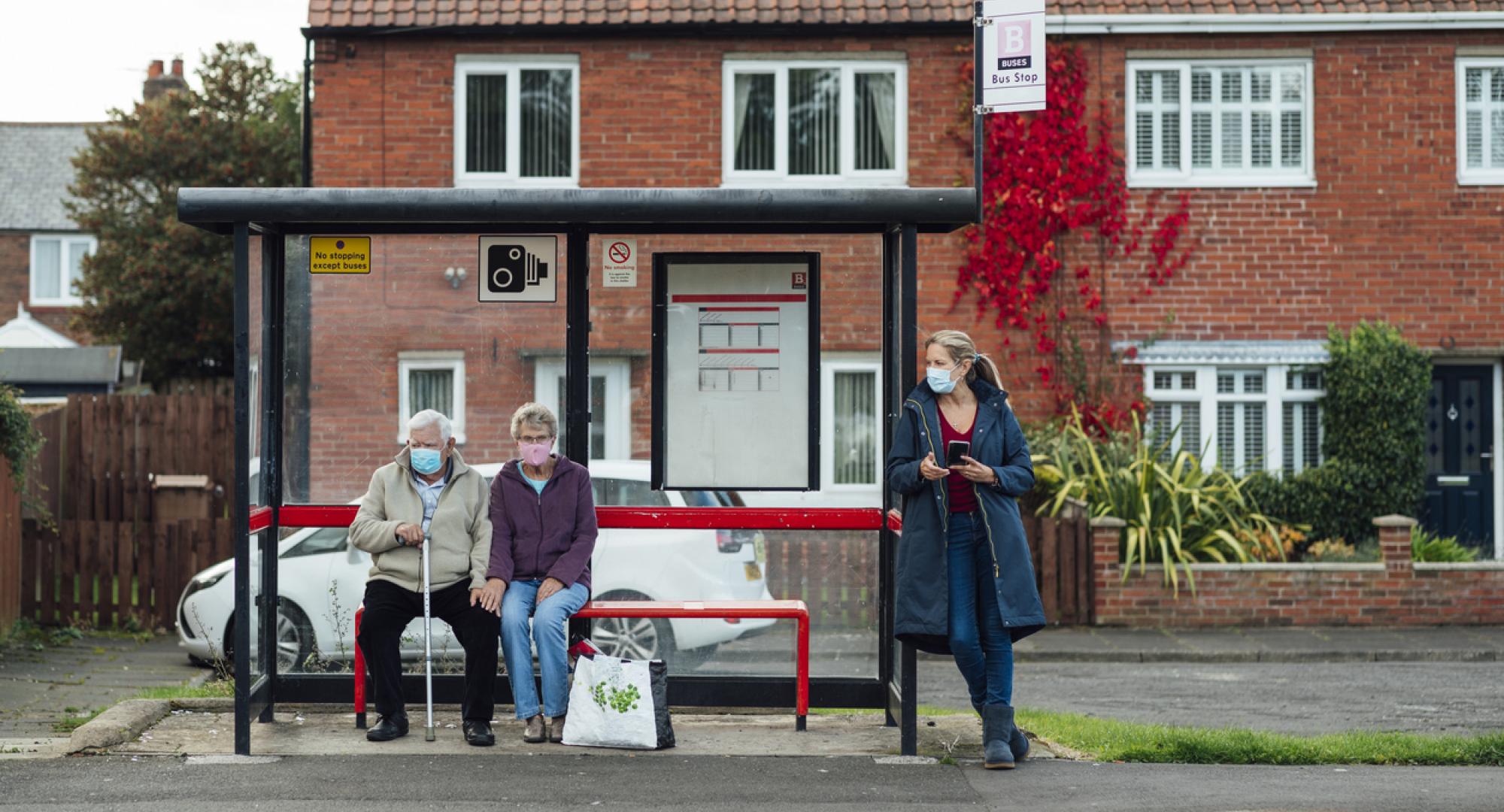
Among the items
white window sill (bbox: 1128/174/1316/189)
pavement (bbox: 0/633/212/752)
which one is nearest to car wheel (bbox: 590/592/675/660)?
pavement (bbox: 0/633/212/752)

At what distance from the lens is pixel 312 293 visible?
8.31 meters

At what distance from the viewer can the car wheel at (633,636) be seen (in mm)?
8859

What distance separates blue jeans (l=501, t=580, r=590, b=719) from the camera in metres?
7.65

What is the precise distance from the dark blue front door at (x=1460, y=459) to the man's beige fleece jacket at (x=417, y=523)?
12.6 m

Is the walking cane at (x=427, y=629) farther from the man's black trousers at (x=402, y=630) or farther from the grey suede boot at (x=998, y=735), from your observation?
the grey suede boot at (x=998, y=735)

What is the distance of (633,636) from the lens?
9164 millimetres

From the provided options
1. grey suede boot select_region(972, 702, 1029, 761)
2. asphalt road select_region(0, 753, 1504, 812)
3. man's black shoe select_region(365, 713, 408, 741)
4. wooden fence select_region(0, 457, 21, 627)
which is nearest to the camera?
asphalt road select_region(0, 753, 1504, 812)

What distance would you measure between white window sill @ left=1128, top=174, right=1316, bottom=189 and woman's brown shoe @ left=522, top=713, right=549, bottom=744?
11495 millimetres

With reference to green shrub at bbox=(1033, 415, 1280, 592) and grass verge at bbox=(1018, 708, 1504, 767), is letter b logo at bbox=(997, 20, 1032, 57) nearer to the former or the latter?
grass verge at bbox=(1018, 708, 1504, 767)

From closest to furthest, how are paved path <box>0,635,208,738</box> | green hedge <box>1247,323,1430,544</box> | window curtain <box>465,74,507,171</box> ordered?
1. paved path <box>0,635,208,738</box>
2. green hedge <box>1247,323,1430,544</box>
3. window curtain <box>465,74,507,171</box>

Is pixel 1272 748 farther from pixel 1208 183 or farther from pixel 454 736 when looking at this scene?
pixel 1208 183

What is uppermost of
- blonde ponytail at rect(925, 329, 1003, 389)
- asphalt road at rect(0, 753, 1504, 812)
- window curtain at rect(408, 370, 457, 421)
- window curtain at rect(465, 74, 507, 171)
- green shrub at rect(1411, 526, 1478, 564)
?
window curtain at rect(465, 74, 507, 171)

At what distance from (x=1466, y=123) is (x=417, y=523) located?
44.9 feet

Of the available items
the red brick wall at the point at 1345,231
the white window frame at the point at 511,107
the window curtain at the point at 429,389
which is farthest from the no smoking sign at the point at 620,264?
the red brick wall at the point at 1345,231
